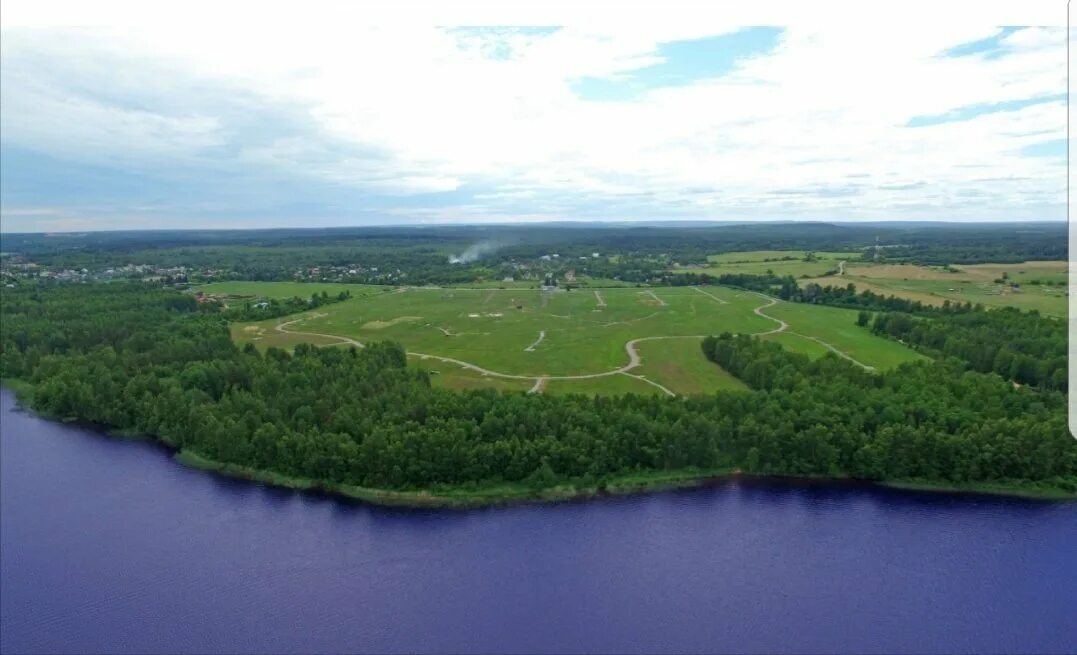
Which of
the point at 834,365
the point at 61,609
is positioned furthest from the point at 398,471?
the point at 834,365

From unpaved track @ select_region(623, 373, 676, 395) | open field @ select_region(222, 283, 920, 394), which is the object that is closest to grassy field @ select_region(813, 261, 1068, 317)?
open field @ select_region(222, 283, 920, 394)

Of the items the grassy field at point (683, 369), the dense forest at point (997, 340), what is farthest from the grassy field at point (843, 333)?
the grassy field at point (683, 369)

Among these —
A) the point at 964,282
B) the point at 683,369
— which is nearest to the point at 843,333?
the point at 683,369

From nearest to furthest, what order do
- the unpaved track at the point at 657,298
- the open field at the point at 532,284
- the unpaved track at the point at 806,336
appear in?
the unpaved track at the point at 806,336
the unpaved track at the point at 657,298
the open field at the point at 532,284

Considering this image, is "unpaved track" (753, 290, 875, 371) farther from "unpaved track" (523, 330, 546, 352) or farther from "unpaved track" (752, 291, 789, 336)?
"unpaved track" (523, 330, 546, 352)

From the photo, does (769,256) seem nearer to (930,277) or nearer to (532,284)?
(930,277)

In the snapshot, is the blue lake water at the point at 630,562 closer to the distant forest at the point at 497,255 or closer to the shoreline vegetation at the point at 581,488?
the shoreline vegetation at the point at 581,488
